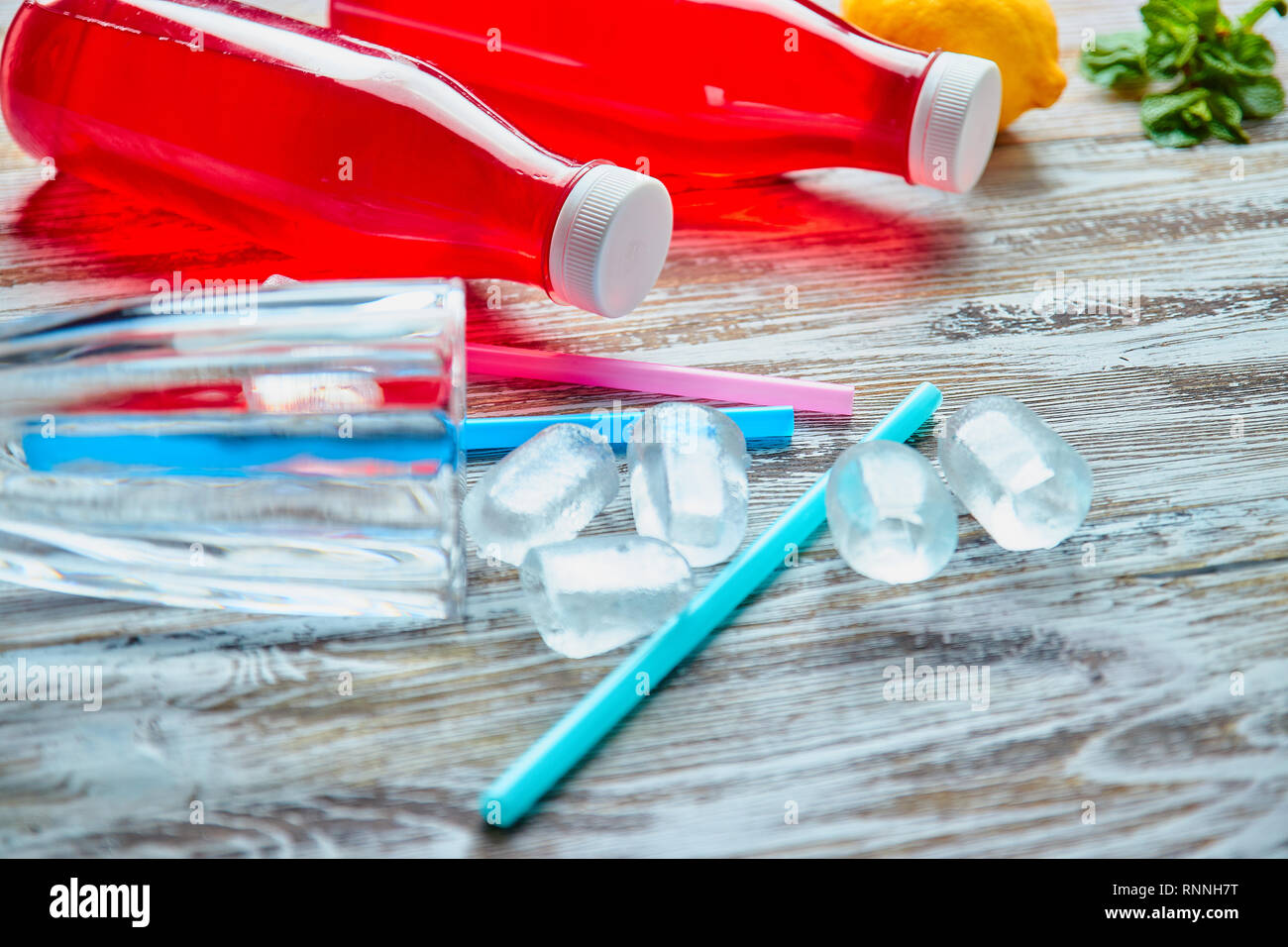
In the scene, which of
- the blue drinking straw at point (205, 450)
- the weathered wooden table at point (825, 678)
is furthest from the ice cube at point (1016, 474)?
the blue drinking straw at point (205, 450)

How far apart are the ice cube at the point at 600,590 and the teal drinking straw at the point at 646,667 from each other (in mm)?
13

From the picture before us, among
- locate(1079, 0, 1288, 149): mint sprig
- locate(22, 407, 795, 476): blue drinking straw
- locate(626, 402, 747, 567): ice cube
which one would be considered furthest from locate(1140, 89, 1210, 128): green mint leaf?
locate(22, 407, 795, 476): blue drinking straw

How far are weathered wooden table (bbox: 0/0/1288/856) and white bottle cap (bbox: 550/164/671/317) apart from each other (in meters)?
0.06

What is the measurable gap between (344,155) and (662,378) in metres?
0.22

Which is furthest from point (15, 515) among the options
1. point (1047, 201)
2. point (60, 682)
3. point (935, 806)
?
point (1047, 201)

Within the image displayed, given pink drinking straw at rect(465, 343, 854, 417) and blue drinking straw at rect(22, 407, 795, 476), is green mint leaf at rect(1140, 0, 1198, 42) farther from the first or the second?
blue drinking straw at rect(22, 407, 795, 476)

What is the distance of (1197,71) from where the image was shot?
996 millimetres

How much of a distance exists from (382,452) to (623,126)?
390 millimetres

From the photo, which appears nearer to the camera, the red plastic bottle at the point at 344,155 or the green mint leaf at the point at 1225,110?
the red plastic bottle at the point at 344,155

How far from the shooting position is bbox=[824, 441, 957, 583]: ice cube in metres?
0.57

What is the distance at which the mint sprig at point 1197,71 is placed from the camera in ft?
3.18

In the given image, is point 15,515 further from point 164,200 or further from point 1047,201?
point 1047,201

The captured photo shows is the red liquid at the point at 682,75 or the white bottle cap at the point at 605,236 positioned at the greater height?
the red liquid at the point at 682,75

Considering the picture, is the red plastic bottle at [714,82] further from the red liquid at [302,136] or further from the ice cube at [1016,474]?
the ice cube at [1016,474]
